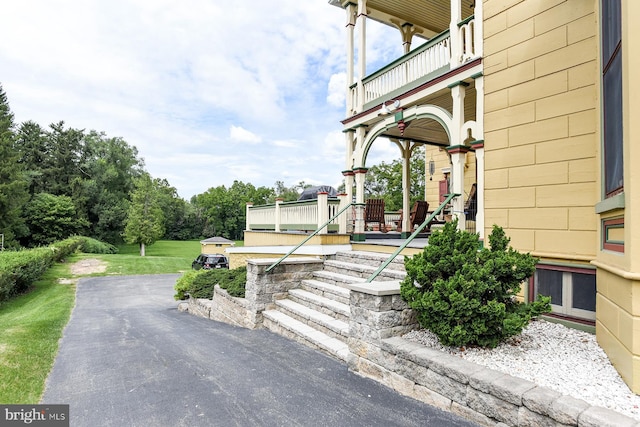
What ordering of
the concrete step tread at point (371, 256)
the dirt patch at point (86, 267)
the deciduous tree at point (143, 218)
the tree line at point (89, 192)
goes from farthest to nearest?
the deciduous tree at point (143, 218) < the tree line at point (89, 192) < the dirt patch at point (86, 267) < the concrete step tread at point (371, 256)

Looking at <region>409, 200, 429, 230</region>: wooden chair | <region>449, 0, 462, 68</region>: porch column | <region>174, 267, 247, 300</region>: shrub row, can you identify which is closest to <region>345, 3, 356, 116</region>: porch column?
<region>449, 0, 462, 68</region>: porch column

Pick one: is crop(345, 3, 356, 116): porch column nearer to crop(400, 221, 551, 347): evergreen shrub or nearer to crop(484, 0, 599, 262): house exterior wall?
crop(484, 0, 599, 262): house exterior wall

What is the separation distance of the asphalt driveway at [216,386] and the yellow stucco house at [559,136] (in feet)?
6.42

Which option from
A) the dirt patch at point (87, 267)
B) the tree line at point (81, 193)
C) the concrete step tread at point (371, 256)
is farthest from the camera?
the tree line at point (81, 193)

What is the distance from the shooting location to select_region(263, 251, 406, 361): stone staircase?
14.2 ft

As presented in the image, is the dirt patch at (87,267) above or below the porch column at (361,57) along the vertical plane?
below

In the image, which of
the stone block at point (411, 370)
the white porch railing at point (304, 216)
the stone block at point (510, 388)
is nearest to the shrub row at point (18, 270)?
the white porch railing at point (304, 216)

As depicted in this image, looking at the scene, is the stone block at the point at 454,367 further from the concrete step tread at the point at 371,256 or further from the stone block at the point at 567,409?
the concrete step tread at the point at 371,256

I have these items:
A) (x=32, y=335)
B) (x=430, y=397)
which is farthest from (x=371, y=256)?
(x=32, y=335)

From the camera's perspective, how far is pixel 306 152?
54156 mm

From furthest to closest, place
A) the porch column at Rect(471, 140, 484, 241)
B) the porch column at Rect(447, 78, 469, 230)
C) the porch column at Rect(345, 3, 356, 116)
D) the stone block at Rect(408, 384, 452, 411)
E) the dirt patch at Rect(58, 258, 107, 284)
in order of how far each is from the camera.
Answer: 1. the dirt patch at Rect(58, 258, 107, 284)
2. the porch column at Rect(345, 3, 356, 116)
3. the porch column at Rect(447, 78, 469, 230)
4. the porch column at Rect(471, 140, 484, 241)
5. the stone block at Rect(408, 384, 452, 411)

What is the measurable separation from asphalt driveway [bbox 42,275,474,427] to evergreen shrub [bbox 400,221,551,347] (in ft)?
2.53

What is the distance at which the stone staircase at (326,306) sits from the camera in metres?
4.32

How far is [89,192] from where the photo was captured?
120 feet
